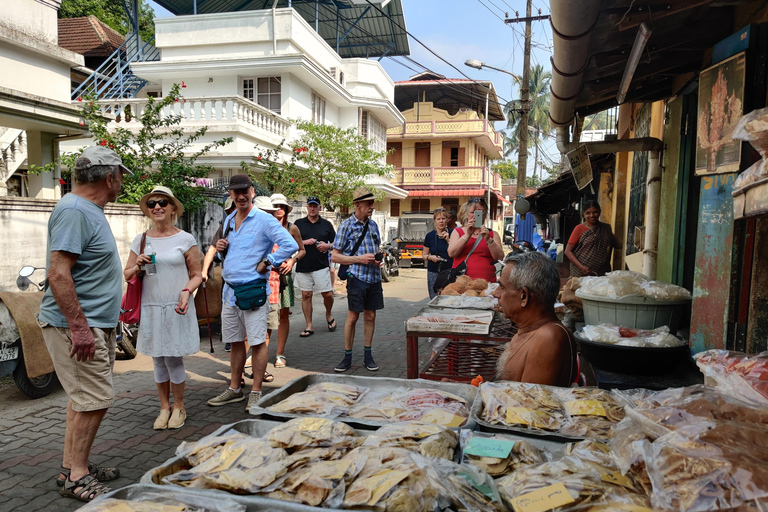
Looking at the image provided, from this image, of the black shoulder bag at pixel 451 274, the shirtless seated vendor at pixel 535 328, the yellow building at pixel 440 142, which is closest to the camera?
the shirtless seated vendor at pixel 535 328

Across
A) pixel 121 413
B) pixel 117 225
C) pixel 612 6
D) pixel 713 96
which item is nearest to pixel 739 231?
pixel 713 96

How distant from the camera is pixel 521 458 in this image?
1693 mm

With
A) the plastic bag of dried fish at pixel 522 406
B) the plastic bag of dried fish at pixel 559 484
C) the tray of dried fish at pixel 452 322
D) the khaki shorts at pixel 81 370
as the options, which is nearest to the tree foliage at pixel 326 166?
the tray of dried fish at pixel 452 322

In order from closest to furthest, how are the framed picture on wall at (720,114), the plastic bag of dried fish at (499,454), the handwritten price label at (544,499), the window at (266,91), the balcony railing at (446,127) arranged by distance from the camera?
Answer: 1. the handwritten price label at (544,499)
2. the plastic bag of dried fish at (499,454)
3. the framed picture on wall at (720,114)
4. the window at (266,91)
5. the balcony railing at (446,127)

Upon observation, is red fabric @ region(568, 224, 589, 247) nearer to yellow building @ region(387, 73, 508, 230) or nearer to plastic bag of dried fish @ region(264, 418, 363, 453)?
plastic bag of dried fish @ region(264, 418, 363, 453)

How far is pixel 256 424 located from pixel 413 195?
32398 millimetres

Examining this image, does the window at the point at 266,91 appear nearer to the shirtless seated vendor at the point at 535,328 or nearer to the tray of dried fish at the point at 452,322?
the tray of dried fish at the point at 452,322

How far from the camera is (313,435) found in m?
1.81

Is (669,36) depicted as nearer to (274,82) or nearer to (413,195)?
(274,82)

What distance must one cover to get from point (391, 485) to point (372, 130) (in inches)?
1002

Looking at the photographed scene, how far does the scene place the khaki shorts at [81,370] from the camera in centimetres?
312

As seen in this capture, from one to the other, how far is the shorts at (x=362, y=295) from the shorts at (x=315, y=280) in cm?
182

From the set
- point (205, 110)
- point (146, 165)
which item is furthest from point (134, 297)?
point (205, 110)

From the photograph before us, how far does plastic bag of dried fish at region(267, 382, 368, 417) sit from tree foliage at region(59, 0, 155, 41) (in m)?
27.0
